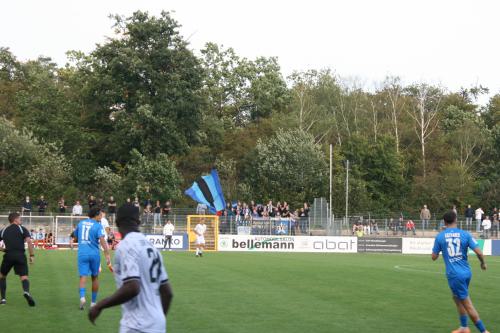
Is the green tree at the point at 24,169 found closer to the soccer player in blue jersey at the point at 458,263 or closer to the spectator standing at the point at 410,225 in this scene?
the spectator standing at the point at 410,225

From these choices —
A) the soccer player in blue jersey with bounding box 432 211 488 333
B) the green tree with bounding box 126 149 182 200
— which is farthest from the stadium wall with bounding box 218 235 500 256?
the soccer player in blue jersey with bounding box 432 211 488 333

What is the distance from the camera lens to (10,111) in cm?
7394

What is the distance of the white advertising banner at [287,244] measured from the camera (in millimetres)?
46469

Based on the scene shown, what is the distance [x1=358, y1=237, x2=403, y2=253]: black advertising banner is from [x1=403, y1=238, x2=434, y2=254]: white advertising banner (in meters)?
0.43

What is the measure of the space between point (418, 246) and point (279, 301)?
3170 cm

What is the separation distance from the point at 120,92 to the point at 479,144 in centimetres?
3730

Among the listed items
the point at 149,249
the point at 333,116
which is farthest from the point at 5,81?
the point at 149,249

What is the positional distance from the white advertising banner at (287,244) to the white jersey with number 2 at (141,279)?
130 feet

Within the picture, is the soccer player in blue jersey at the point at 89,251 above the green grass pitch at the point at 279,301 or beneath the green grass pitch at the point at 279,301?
above

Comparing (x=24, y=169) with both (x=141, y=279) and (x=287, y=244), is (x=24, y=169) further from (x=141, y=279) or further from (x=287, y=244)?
(x=141, y=279)

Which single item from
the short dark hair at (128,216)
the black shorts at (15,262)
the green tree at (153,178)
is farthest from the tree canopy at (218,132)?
the short dark hair at (128,216)

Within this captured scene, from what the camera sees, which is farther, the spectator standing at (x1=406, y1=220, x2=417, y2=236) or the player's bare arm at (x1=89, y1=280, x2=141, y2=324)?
the spectator standing at (x1=406, y1=220, x2=417, y2=236)

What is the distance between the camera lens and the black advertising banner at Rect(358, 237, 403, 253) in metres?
47.2

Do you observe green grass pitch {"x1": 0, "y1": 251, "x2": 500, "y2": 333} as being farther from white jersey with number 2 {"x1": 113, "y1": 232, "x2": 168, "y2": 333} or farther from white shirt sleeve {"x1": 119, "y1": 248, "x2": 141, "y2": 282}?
white shirt sleeve {"x1": 119, "y1": 248, "x2": 141, "y2": 282}
